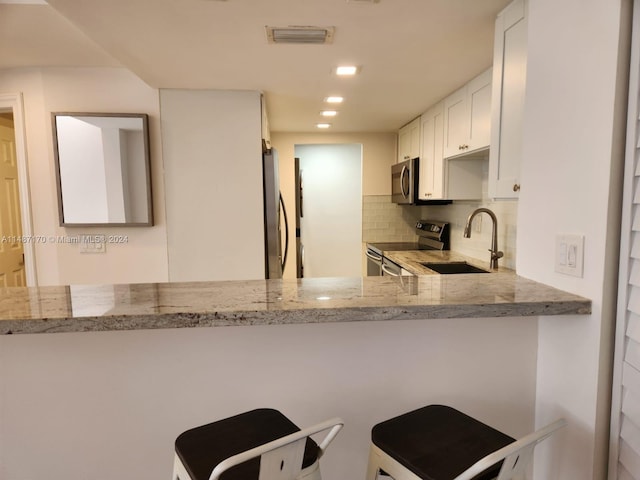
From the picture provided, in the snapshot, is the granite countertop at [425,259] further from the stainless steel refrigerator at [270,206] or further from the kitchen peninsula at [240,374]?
the kitchen peninsula at [240,374]

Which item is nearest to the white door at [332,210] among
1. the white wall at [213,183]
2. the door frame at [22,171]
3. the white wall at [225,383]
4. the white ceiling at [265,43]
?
the white ceiling at [265,43]

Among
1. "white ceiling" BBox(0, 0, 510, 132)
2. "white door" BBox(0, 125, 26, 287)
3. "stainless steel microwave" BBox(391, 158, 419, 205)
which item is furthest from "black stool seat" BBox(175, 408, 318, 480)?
"white door" BBox(0, 125, 26, 287)

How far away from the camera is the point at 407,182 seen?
12.1 ft

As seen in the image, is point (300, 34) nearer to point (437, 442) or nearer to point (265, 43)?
point (265, 43)

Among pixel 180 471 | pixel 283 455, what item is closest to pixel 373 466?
pixel 283 455

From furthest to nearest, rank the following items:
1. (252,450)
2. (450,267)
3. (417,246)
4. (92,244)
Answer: (417,246), (450,267), (92,244), (252,450)

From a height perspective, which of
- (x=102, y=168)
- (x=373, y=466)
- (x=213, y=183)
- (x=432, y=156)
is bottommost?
(x=373, y=466)

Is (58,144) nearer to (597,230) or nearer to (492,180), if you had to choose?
(492,180)

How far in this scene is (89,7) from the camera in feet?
4.94

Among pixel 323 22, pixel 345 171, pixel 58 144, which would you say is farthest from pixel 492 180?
pixel 345 171

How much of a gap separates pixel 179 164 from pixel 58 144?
806 mm

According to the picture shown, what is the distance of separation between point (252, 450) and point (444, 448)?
46 cm

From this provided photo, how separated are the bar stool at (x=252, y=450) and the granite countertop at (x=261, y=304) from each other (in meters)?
0.27

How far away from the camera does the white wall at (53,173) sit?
8.46 ft
